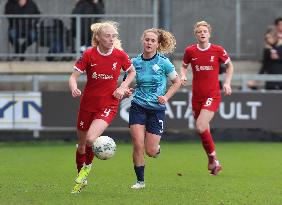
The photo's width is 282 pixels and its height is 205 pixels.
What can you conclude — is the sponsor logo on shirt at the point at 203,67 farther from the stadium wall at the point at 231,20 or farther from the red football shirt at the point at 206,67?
the stadium wall at the point at 231,20

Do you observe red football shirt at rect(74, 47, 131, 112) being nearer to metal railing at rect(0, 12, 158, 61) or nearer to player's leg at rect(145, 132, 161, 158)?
player's leg at rect(145, 132, 161, 158)

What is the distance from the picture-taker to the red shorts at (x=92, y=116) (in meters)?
12.2

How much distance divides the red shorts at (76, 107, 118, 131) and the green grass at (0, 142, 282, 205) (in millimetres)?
781

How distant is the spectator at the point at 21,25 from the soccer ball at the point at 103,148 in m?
10.1

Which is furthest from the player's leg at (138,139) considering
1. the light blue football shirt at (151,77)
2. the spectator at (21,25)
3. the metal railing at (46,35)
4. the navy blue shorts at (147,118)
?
the spectator at (21,25)

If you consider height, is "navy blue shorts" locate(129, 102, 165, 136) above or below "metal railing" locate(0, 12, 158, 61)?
below

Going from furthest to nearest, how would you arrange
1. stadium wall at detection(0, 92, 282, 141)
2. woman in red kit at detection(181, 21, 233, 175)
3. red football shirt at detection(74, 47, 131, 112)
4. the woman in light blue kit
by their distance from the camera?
stadium wall at detection(0, 92, 282, 141)
woman in red kit at detection(181, 21, 233, 175)
the woman in light blue kit
red football shirt at detection(74, 47, 131, 112)

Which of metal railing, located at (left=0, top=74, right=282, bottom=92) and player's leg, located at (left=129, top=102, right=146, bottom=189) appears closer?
player's leg, located at (left=129, top=102, right=146, bottom=189)

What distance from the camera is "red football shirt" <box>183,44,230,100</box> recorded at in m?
15.2

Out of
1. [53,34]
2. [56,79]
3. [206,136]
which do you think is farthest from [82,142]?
[53,34]

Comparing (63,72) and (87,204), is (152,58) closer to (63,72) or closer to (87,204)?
(87,204)

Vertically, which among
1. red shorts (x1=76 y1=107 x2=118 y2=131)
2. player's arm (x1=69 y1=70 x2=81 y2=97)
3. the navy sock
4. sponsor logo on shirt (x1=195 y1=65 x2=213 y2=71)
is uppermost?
player's arm (x1=69 y1=70 x2=81 y2=97)

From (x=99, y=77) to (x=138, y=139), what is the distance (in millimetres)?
996

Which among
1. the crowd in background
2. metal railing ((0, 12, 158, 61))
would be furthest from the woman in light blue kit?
the crowd in background
